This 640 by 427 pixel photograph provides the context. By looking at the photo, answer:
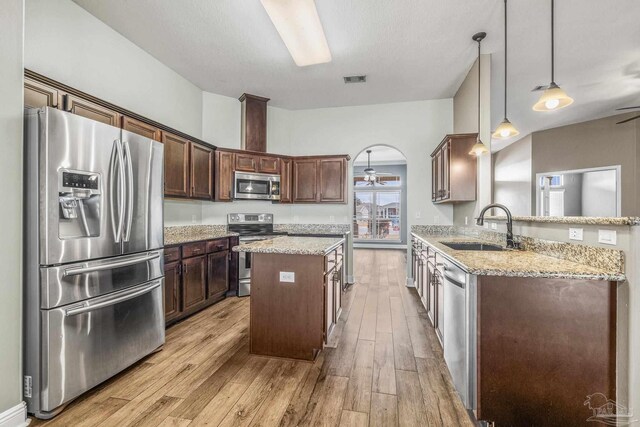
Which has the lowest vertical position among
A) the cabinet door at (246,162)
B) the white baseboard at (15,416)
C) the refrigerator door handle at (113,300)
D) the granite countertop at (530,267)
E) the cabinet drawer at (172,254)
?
the white baseboard at (15,416)

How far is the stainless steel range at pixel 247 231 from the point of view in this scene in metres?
4.12

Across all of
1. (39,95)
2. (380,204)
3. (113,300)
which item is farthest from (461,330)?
(380,204)

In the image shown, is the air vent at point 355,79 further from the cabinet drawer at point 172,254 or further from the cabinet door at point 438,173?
the cabinet drawer at point 172,254

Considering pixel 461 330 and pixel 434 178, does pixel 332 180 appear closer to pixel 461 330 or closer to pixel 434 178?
pixel 434 178

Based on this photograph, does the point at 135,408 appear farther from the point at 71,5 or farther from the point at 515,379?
the point at 71,5

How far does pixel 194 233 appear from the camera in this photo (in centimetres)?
422

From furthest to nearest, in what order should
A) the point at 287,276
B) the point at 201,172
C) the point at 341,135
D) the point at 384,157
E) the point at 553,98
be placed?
1. the point at 384,157
2. the point at 341,135
3. the point at 201,172
4. the point at 287,276
5. the point at 553,98

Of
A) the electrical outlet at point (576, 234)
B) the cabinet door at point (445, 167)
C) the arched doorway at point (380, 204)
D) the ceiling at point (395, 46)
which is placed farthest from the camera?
the arched doorway at point (380, 204)

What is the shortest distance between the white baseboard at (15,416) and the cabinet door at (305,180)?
3805mm

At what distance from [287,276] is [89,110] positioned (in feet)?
7.22

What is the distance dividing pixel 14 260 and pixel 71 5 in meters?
2.44

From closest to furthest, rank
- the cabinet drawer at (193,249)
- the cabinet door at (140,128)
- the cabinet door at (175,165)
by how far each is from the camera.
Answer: the cabinet door at (140,128) → the cabinet drawer at (193,249) → the cabinet door at (175,165)

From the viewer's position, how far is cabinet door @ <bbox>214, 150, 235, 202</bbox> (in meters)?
4.29

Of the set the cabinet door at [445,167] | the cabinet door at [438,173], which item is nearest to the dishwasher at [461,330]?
the cabinet door at [445,167]
